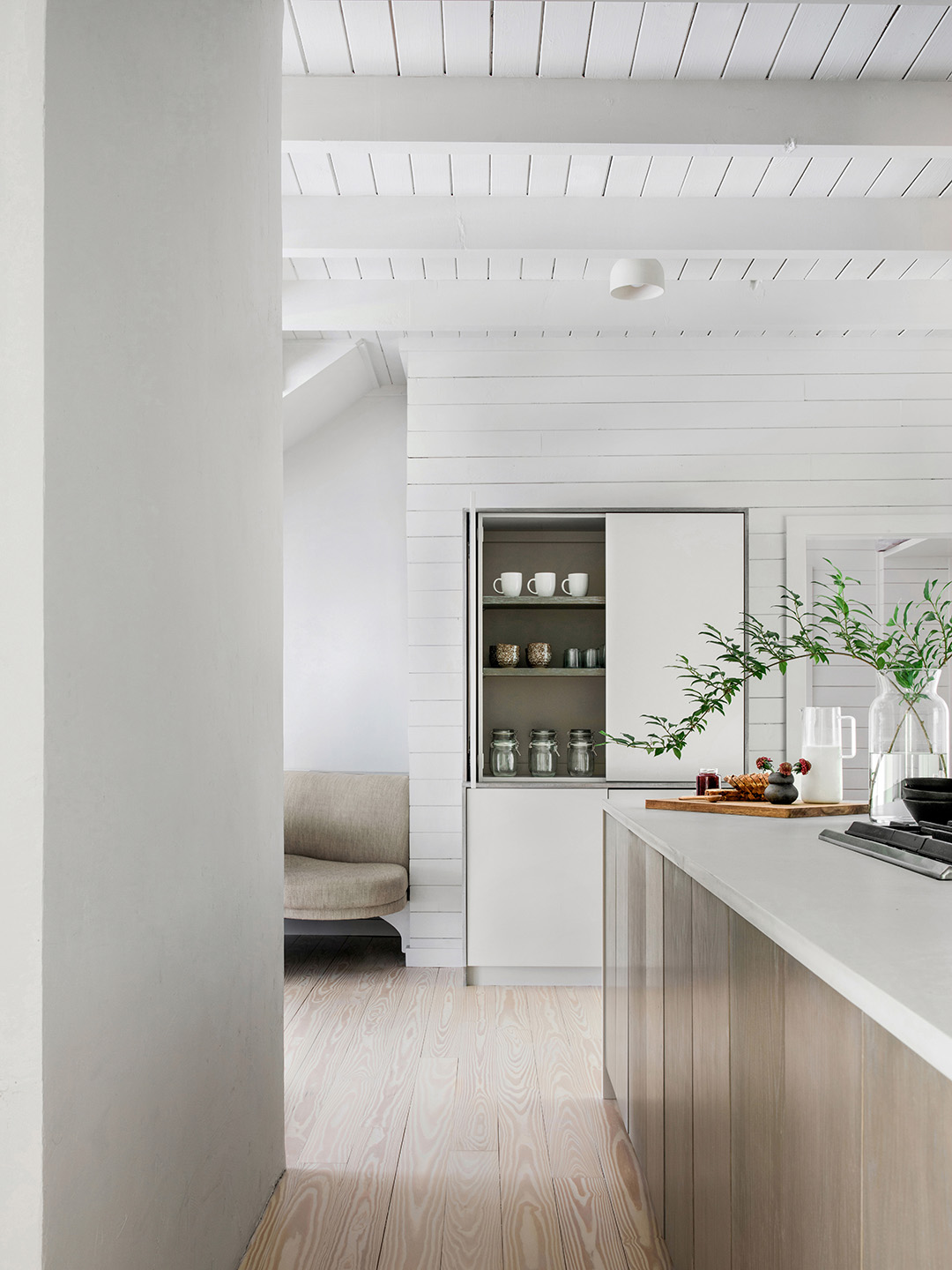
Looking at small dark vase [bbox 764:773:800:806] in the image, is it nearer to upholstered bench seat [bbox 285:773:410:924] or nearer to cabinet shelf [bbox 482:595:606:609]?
cabinet shelf [bbox 482:595:606:609]

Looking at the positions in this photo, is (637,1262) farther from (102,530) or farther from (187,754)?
(102,530)

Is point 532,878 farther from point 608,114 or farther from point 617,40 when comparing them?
point 617,40

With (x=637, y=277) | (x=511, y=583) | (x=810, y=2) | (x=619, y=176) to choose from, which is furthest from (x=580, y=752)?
(x=810, y=2)

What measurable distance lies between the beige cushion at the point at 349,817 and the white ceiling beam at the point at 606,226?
2.35 metres

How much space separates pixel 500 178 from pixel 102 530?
7.47ft

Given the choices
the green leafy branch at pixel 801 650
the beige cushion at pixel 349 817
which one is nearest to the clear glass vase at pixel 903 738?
the green leafy branch at pixel 801 650

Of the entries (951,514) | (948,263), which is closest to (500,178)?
(948,263)

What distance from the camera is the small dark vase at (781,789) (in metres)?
2.37

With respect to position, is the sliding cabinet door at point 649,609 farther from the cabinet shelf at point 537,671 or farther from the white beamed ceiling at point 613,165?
the white beamed ceiling at point 613,165

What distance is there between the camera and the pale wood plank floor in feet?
6.70

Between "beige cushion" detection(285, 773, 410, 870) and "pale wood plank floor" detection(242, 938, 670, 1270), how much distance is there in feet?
2.23

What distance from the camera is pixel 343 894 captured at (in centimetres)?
402

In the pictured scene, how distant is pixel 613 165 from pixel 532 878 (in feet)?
8.84

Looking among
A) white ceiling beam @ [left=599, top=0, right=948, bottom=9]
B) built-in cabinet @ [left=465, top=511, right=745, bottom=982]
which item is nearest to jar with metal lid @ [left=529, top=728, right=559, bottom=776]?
built-in cabinet @ [left=465, top=511, right=745, bottom=982]
